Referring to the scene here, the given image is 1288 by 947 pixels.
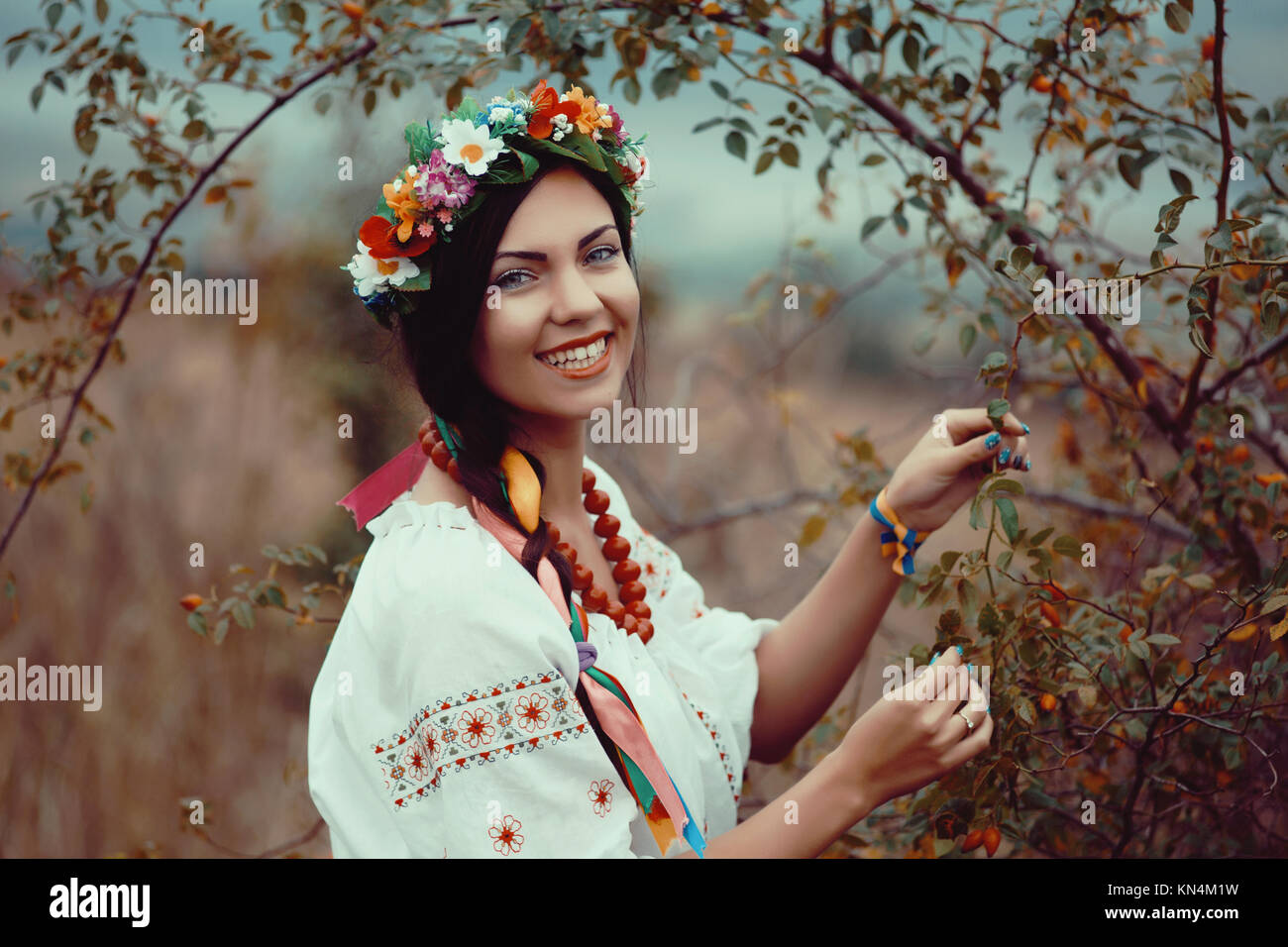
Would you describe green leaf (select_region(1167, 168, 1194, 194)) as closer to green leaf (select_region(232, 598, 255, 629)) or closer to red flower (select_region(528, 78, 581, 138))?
red flower (select_region(528, 78, 581, 138))

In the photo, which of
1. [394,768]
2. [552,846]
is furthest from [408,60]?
[552,846]

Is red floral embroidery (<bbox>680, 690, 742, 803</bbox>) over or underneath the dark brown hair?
underneath

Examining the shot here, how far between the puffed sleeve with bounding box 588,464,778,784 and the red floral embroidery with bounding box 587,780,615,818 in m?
0.29

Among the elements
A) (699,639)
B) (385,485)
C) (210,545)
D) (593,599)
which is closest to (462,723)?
(593,599)

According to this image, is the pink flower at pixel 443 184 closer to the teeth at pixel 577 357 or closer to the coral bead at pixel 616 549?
the teeth at pixel 577 357

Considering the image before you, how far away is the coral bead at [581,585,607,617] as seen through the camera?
4.35ft

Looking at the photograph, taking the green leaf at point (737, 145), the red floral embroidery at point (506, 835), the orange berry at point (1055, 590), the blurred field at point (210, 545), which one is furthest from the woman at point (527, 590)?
the blurred field at point (210, 545)

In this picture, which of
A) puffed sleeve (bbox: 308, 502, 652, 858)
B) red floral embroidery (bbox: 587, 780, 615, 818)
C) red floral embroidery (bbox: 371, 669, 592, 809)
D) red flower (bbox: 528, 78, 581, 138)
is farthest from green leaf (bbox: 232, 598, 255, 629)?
red flower (bbox: 528, 78, 581, 138)

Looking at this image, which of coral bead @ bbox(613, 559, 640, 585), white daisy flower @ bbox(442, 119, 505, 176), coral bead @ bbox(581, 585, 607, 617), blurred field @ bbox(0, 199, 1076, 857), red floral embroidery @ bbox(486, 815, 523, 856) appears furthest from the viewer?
blurred field @ bbox(0, 199, 1076, 857)

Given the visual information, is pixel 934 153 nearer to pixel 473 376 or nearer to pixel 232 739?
pixel 473 376

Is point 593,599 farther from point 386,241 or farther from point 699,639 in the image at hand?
point 386,241

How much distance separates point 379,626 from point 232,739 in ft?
6.73

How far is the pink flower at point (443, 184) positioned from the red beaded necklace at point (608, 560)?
26cm

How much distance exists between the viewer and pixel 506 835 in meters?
1.09
